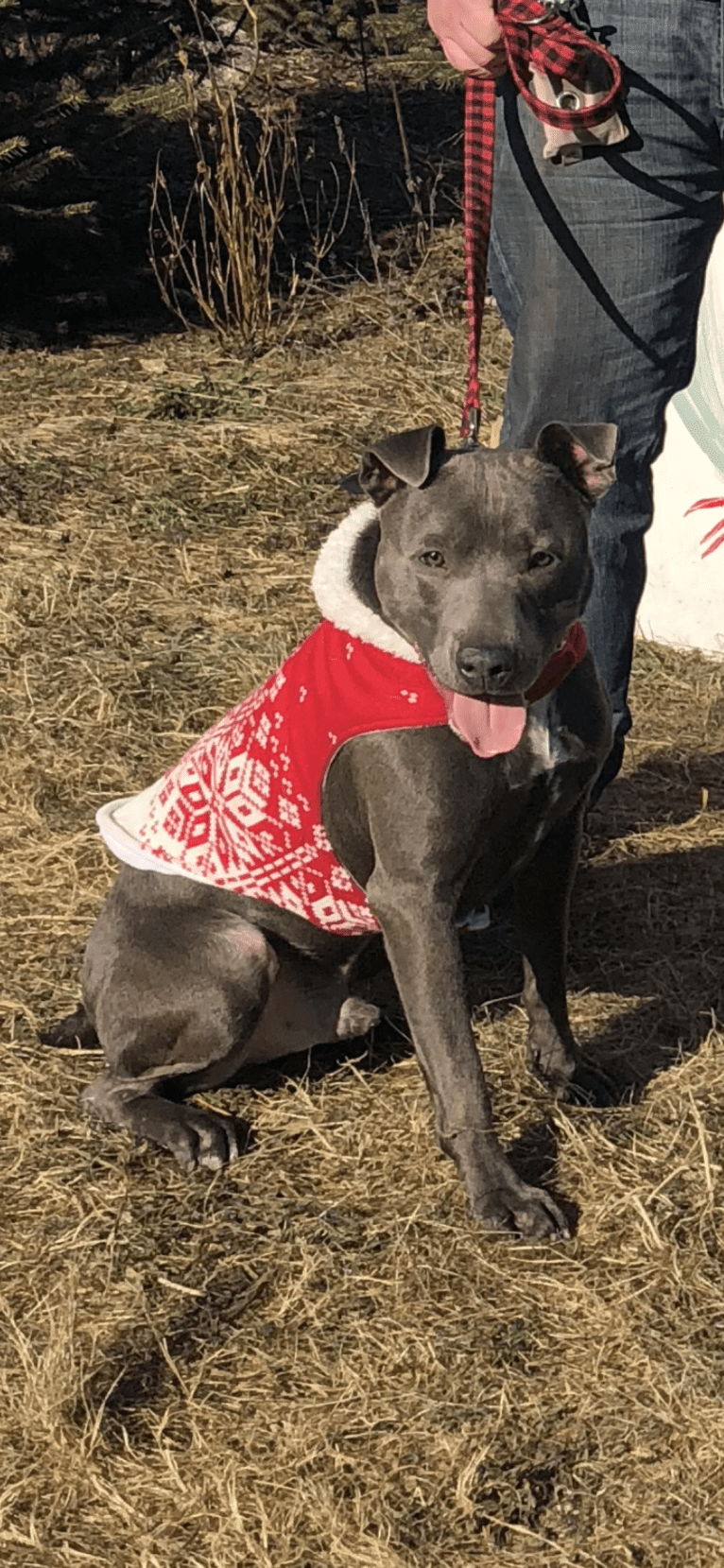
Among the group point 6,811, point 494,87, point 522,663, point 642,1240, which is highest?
point 494,87

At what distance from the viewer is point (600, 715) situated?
3389mm

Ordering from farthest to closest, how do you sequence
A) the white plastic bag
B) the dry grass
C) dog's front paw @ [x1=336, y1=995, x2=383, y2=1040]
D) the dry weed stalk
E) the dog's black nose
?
the dry weed stalk
the white plastic bag
dog's front paw @ [x1=336, y1=995, x2=383, y2=1040]
the dog's black nose
the dry grass

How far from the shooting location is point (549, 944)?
11.9 ft

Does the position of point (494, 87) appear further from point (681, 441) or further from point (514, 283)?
point (681, 441)

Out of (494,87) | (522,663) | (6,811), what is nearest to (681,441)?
(494,87)

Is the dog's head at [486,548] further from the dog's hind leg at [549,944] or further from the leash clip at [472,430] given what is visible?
the dog's hind leg at [549,944]

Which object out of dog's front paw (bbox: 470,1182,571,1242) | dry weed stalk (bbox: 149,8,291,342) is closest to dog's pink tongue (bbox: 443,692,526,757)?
dog's front paw (bbox: 470,1182,571,1242)

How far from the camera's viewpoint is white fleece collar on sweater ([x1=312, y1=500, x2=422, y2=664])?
10.7ft

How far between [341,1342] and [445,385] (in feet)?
16.0

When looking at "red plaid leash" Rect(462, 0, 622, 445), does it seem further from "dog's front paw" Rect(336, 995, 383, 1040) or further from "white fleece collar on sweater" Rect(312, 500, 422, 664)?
"dog's front paw" Rect(336, 995, 383, 1040)

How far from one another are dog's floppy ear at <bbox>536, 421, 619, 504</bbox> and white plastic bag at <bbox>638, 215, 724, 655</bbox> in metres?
2.25

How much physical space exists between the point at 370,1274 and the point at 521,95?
2.35 meters

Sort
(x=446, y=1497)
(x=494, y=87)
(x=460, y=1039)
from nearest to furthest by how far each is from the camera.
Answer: (x=446, y=1497)
(x=460, y=1039)
(x=494, y=87)

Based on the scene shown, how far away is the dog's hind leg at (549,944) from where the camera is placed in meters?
3.55
